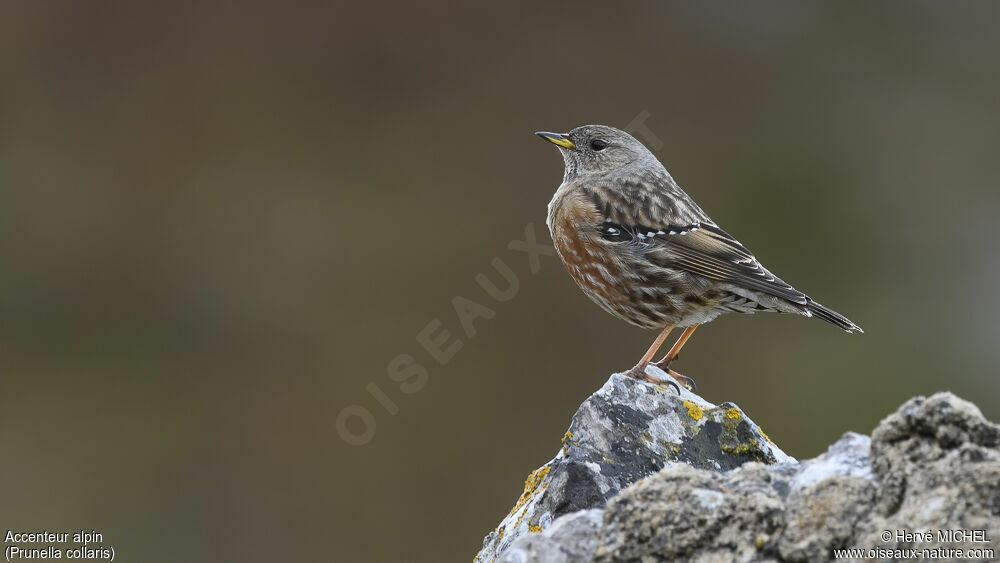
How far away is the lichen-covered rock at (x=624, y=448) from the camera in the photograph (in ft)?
12.3

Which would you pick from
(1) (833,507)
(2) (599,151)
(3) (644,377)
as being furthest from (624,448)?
(2) (599,151)

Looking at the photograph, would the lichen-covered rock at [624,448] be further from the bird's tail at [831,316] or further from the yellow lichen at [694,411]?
the bird's tail at [831,316]

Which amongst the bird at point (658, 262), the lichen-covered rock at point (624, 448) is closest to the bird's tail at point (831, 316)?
the bird at point (658, 262)

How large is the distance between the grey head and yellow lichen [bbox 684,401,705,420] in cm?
275

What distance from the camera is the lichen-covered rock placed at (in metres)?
3.75

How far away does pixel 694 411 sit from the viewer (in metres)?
4.13

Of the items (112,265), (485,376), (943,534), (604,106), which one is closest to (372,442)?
(485,376)

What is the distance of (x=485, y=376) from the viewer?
→ 388 inches

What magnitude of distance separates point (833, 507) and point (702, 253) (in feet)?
10.4

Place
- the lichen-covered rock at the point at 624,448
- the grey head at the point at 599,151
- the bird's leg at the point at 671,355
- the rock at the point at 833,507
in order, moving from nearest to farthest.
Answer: the rock at the point at 833,507 → the lichen-covered rock at the point at 624,448 → the bird's leg at the point at 671,355 → the grey head at the point at 599,151

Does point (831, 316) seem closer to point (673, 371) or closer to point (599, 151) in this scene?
point (673, 371)

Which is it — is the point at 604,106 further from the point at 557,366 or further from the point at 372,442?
the point at 372,442

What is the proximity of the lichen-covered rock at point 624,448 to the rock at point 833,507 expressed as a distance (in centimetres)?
83

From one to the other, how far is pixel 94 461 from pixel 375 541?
2.84 m
